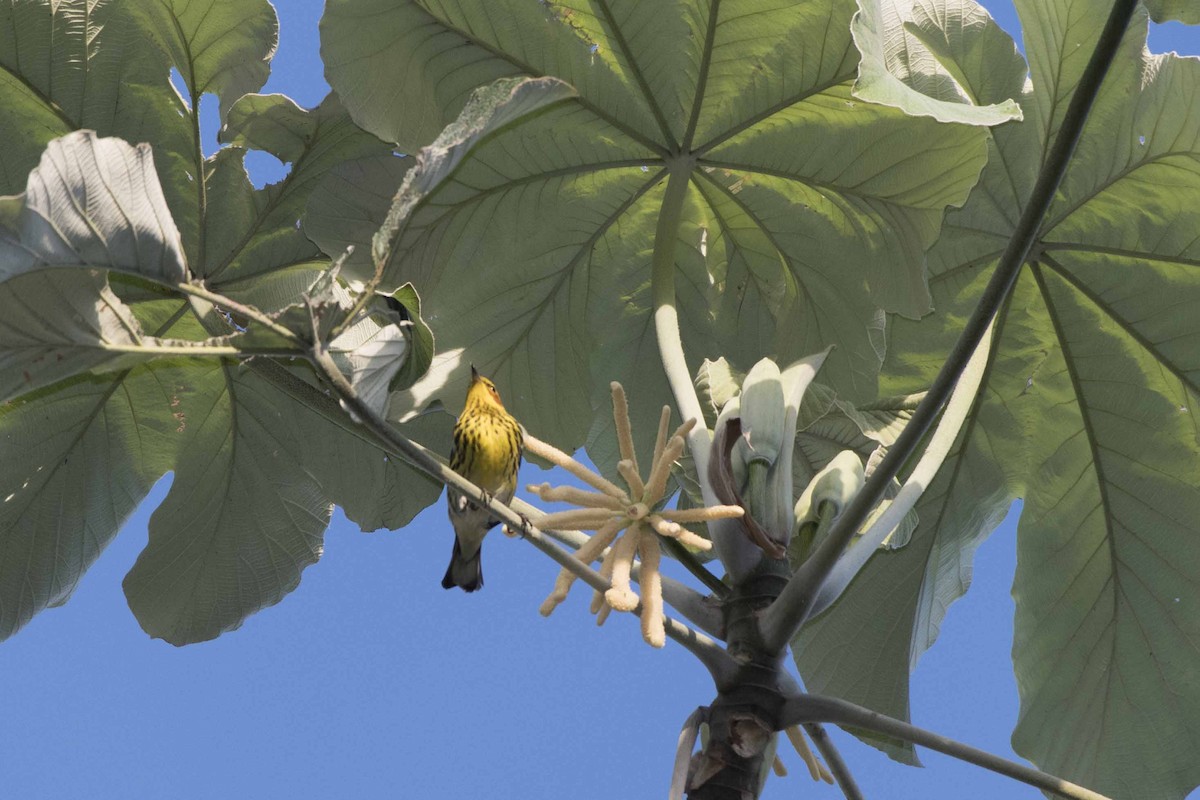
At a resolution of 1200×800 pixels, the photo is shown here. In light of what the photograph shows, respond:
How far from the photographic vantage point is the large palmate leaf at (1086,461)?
256 cm

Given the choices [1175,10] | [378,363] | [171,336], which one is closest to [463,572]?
[171,336]

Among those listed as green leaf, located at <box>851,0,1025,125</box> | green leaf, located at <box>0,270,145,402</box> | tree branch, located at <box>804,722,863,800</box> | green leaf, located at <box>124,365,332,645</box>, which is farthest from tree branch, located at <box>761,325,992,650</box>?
green leaf, located at <box>124,365,332,645</box>

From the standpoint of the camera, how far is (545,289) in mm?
2754

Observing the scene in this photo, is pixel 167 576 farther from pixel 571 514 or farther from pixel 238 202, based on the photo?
pixel 571 514

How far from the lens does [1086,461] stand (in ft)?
9.41

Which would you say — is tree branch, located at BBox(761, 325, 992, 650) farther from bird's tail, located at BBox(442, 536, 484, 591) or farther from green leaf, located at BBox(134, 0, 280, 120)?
green leaf, located at BBox(134, 0, 280, 120)

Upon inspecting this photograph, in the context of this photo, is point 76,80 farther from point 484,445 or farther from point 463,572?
Answer: point 463,572

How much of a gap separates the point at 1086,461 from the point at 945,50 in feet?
3.49

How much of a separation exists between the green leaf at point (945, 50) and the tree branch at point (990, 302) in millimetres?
134

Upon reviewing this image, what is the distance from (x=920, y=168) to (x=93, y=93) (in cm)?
155

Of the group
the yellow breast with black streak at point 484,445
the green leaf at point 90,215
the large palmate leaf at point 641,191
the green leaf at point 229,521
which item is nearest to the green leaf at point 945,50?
the large palmate leaf at point 641,191

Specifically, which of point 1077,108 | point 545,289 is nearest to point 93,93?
point 545,289

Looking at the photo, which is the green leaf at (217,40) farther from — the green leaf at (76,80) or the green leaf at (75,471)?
the green leaf at (75,471)

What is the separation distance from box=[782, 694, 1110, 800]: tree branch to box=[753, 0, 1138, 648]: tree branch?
0.35 feet
